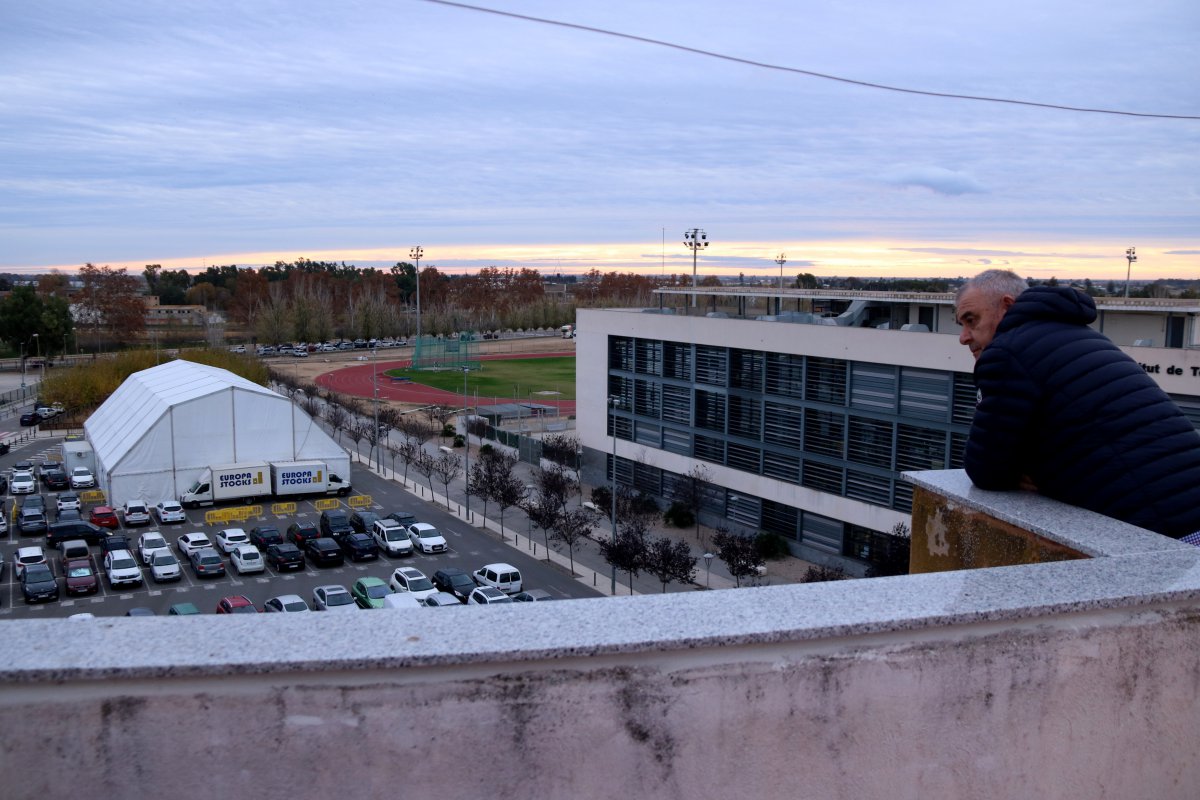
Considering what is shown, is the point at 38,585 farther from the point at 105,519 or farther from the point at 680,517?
the point at 680,517

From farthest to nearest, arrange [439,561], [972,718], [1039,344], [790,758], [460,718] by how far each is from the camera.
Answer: [439,561] → [1039,344] → [972,718] → [790,758] → [460,718]

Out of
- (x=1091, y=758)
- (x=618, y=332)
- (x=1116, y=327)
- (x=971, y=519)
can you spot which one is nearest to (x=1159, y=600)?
(x=1091, y=758)

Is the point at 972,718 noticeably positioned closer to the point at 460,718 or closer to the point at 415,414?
the point at 460,718

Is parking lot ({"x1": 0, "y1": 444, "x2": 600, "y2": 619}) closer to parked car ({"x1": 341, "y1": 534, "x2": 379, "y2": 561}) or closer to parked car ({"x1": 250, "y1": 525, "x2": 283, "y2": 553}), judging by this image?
parked car ({"x1": 341, "y1": 534, "x2": 379, "y2": 561})

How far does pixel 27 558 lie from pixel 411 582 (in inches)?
304

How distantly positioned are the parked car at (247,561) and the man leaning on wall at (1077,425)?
57.9ft

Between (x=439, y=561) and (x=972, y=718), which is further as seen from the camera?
(x=439, y=561)

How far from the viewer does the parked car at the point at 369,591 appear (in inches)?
646

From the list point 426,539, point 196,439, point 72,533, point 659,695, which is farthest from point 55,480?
point 659,695

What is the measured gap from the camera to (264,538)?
2052 cm

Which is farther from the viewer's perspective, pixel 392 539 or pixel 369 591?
pixel 392 539

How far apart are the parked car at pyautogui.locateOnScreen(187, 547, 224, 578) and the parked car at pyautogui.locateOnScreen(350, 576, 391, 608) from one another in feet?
9.97

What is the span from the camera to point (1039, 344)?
123 inches

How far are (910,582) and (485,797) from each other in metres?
1.11
